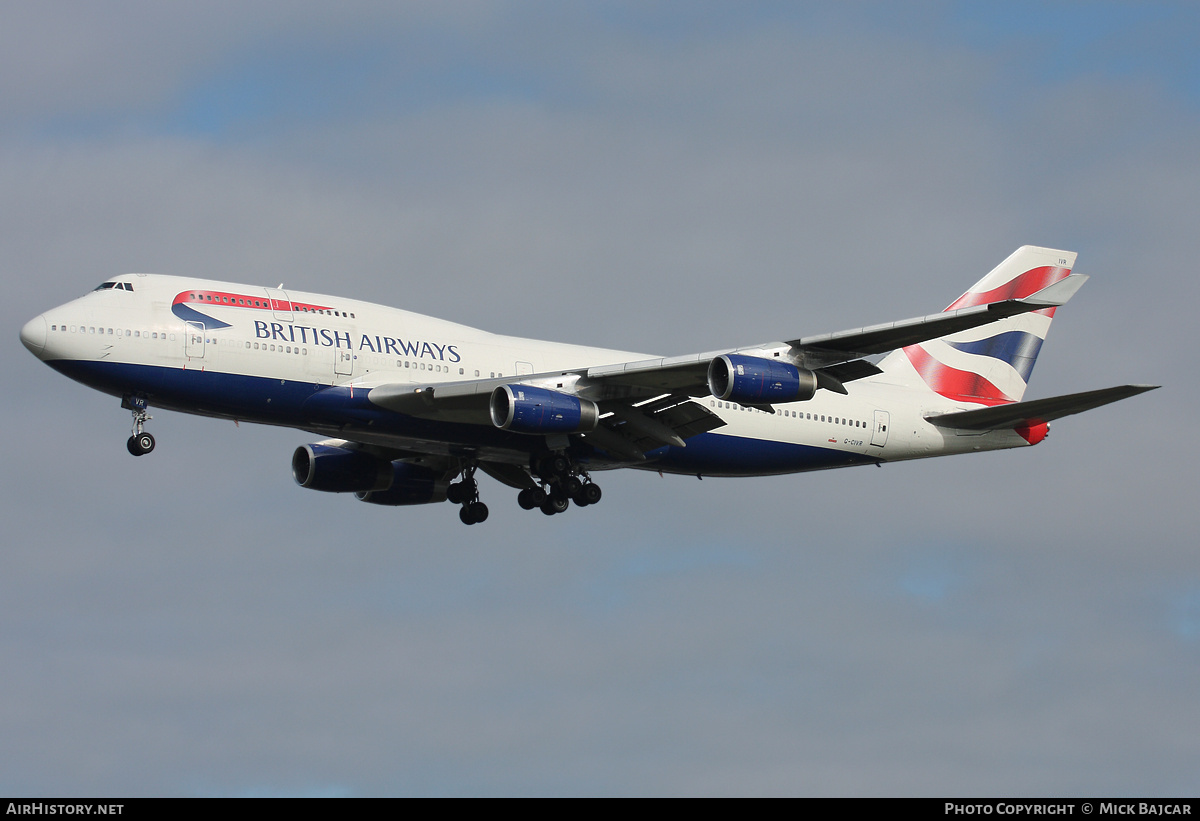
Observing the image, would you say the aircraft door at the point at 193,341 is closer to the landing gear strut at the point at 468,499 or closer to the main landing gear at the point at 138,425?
the main landing gear at the point at 138,425

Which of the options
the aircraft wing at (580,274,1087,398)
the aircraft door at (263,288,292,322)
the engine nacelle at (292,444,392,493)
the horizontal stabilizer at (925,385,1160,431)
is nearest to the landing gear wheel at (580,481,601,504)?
the aircraft wing at (580,274,1087,398)

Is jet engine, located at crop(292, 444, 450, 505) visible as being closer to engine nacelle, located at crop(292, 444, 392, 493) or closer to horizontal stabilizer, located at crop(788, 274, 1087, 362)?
engine nacelle, located at crop(292, 444, 392, 493)

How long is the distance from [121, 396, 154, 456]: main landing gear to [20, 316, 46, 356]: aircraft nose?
2.62 m

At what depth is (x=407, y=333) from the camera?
44.1 meters

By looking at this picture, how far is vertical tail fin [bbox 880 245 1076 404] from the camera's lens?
173 ft

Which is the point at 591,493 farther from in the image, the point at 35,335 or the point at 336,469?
the point at 35,335

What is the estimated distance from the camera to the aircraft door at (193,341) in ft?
135

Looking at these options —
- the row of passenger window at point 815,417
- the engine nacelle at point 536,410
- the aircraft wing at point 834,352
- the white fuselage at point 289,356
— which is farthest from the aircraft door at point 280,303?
the row of passenger window at point 815,417

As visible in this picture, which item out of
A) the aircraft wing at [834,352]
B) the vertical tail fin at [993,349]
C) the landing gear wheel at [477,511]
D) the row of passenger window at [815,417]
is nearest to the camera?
the aircraft wing at [834,352]

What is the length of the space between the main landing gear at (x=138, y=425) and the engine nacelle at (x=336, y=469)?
8.35 meters

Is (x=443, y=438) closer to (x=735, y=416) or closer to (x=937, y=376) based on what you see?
(x=735, y=416)

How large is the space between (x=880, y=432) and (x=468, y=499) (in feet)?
45.4
